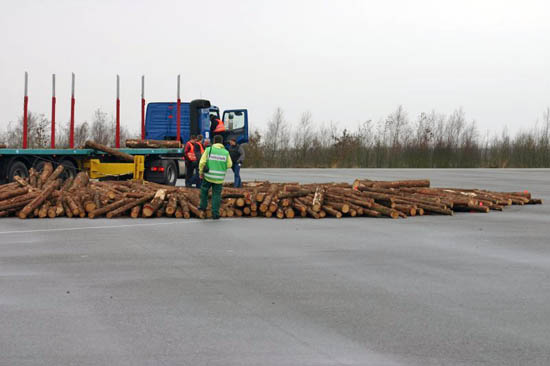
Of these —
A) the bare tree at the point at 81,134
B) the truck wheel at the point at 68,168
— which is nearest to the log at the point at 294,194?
the truck wheel at the point at 68,168

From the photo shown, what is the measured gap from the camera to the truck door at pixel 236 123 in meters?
26.8

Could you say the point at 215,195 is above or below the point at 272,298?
above

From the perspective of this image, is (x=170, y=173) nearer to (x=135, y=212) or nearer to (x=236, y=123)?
(x=236, y=123)

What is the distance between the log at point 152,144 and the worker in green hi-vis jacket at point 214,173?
9.94m

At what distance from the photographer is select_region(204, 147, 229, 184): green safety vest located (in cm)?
1738

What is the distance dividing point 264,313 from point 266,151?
57883 mm

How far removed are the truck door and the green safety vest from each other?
356 inches

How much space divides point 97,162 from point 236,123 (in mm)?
4709

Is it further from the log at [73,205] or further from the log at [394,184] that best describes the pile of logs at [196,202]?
the log at [394,184]

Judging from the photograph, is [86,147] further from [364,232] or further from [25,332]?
[25,332]

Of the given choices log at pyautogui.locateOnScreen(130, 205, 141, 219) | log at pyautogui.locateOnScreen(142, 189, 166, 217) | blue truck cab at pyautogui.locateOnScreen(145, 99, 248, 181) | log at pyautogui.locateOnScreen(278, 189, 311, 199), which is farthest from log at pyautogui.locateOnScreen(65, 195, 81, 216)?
blue truck cab at pyautogui.locateOnScreen(145, 99, 248, 181)

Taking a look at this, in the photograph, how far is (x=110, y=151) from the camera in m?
25.6

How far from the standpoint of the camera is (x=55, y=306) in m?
7.62

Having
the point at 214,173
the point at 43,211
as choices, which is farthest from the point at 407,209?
the point at 43,211
